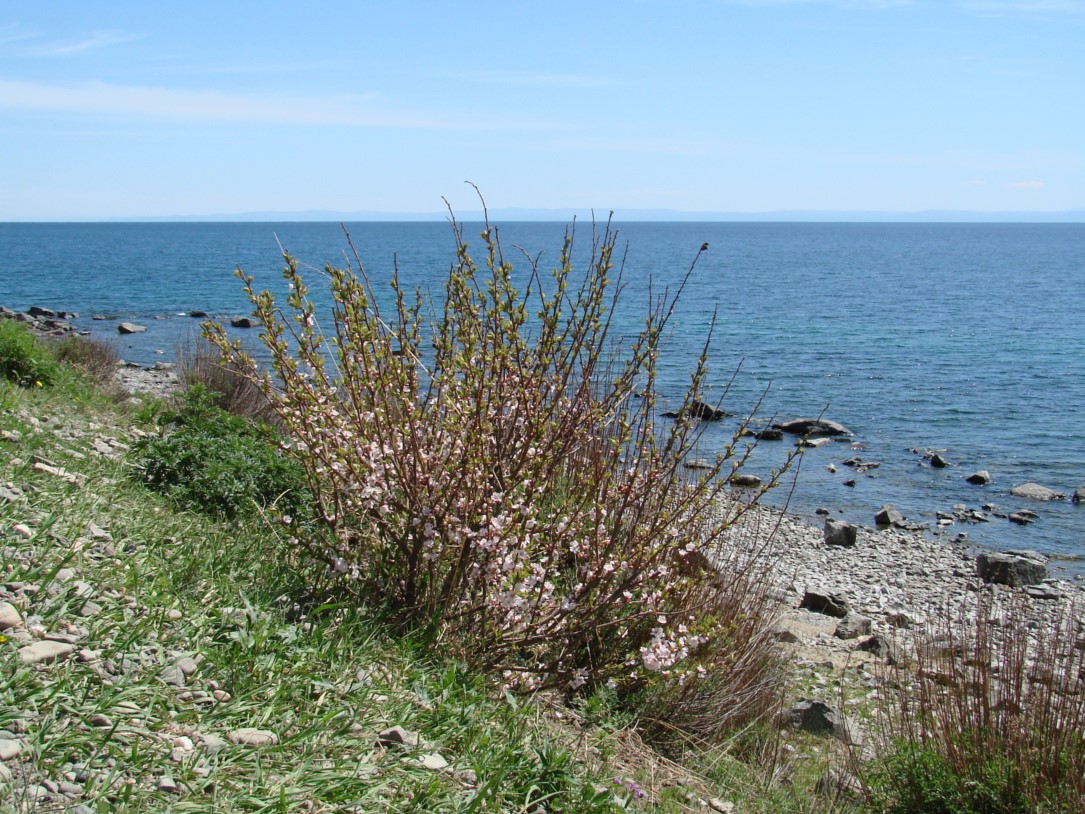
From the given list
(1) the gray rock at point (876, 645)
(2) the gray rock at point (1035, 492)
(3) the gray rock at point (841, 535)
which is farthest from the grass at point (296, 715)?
(2) the gray rock at point (1035, 492)

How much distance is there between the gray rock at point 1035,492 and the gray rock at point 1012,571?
16.6 ft

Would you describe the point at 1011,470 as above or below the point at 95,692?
below

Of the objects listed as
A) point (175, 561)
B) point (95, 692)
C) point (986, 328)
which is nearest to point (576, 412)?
point (175, 561)

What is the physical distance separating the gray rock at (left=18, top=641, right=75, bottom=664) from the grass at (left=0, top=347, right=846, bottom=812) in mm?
39

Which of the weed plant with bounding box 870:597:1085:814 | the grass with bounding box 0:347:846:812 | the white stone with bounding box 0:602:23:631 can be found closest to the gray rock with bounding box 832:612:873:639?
the weed plant with bounding box 870:597:1085:814

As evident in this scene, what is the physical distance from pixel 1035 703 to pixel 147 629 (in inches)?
185

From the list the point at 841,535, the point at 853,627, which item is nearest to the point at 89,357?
the point at 853,627

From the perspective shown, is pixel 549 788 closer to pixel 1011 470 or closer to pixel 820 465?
pixel 820 465

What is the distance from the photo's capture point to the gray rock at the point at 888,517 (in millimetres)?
17672

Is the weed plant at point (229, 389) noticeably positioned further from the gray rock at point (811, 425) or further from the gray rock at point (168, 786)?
the gray rock at point (811, 425)

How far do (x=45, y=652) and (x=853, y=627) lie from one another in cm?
1020

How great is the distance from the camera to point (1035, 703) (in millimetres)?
5262

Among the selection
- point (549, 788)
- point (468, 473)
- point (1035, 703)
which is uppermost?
point (468, 473)

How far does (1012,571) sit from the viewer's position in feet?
47.2
